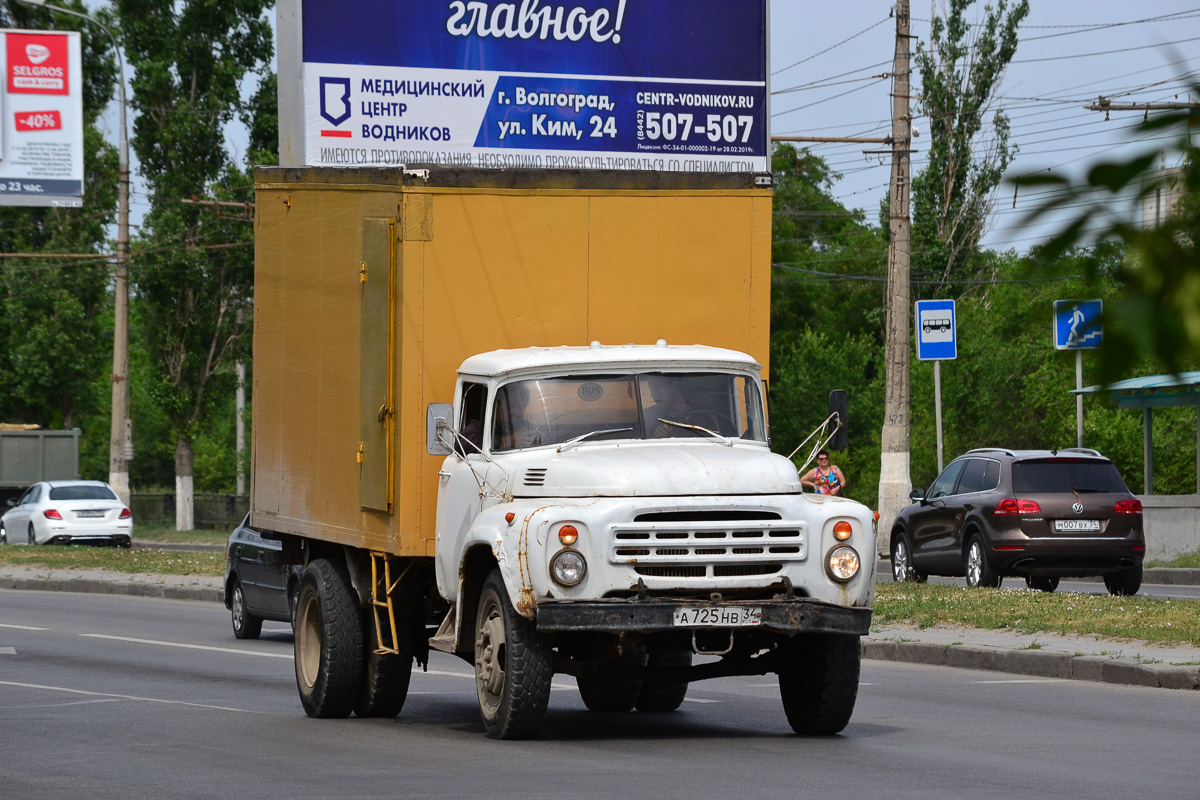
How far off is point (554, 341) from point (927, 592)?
9555mm

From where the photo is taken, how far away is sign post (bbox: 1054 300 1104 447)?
6.14 ft

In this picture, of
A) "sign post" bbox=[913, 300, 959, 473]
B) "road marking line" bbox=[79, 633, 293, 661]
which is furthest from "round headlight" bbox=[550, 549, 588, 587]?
"sign post" bbox=[913, 300, 959, 473]

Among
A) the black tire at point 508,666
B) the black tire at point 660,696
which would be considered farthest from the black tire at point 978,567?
the black tire at point 508,666

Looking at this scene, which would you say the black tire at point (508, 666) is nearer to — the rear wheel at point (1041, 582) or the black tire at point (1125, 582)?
the black tire at point (1125, 582)

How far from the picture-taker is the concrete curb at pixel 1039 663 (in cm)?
1295

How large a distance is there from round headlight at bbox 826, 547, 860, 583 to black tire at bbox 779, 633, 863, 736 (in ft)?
1.13

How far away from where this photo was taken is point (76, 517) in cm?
3953

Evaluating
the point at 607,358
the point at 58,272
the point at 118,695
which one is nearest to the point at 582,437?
the point at 607,358

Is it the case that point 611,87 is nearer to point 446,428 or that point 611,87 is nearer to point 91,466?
point 446,428

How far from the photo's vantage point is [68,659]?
15812mm

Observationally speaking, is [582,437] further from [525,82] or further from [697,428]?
[525,82]

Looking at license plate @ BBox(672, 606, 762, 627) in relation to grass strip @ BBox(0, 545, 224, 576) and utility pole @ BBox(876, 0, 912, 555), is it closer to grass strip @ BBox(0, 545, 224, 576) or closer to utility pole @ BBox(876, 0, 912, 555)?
utility pole @ BBox(876, 0, 912, 555)

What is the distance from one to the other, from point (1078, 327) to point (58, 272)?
56.5m

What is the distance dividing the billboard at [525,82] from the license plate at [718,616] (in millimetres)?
15548
